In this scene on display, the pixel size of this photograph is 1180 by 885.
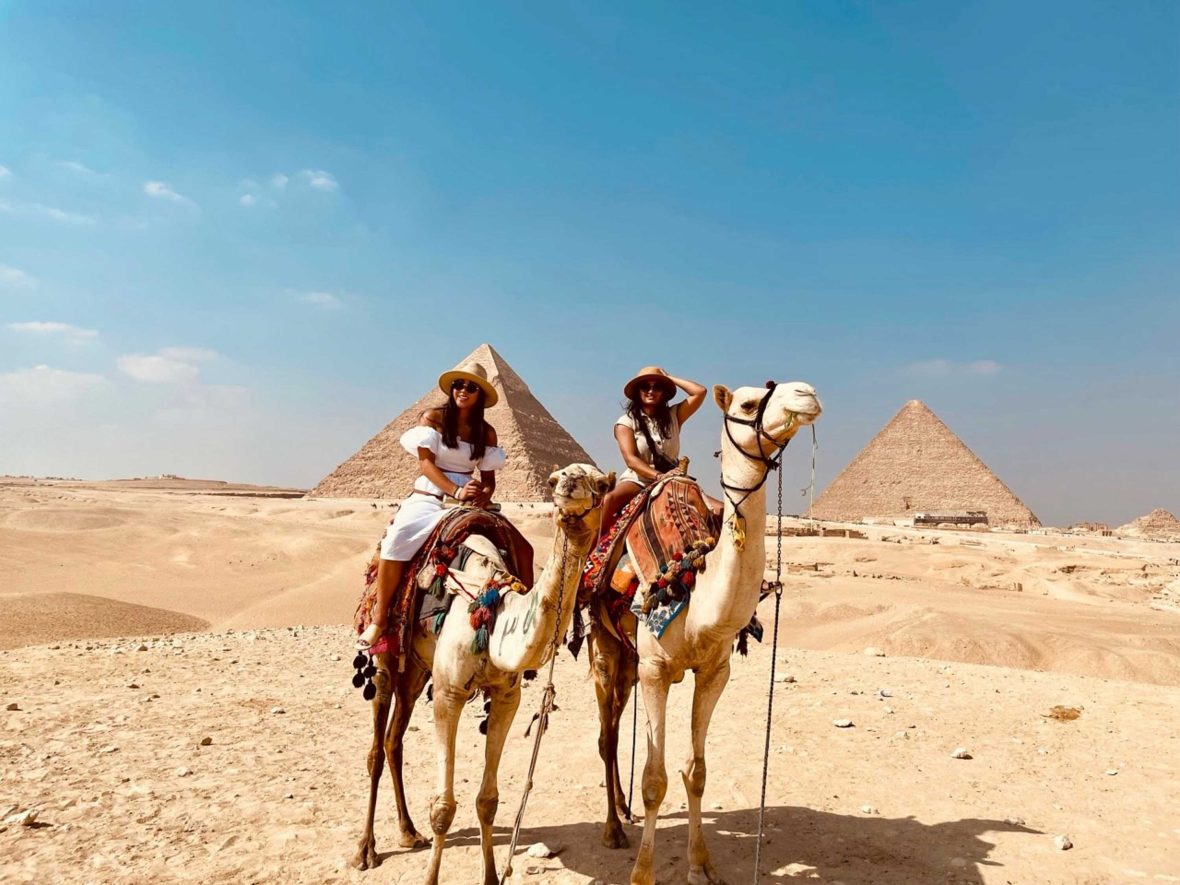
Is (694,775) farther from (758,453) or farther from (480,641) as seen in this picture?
(758,453)

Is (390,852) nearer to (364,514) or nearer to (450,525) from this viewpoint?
(450,525)

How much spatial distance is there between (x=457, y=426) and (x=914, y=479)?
243 ft

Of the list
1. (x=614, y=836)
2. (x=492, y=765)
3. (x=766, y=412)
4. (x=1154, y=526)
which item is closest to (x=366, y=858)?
(x=492, y=765)

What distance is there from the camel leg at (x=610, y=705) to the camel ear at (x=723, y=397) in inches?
60.4

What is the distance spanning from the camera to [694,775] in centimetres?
308

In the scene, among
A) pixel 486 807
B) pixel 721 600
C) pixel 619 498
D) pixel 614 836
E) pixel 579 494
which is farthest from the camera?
pixel 619 498

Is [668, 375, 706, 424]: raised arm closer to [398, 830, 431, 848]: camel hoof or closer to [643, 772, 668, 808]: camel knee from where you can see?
[643, 772, 668, 808]: camel knee

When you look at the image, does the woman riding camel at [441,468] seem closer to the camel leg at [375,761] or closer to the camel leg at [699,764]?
the camel leg at [375,761]

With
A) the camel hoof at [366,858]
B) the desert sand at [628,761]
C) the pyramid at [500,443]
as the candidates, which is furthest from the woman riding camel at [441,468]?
the pyramid at [500,443]

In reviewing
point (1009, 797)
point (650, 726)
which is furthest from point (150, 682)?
point (1009, 797)

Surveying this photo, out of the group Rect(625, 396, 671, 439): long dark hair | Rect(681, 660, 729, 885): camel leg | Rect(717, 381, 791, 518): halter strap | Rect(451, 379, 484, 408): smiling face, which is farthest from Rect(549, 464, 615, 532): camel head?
Rect(625, 396, 671, 439): long dark hair

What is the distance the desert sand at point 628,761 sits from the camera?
340cm

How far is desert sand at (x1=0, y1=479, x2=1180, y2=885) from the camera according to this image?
11.1 ft

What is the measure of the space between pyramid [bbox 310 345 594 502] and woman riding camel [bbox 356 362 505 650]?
2067 inches
